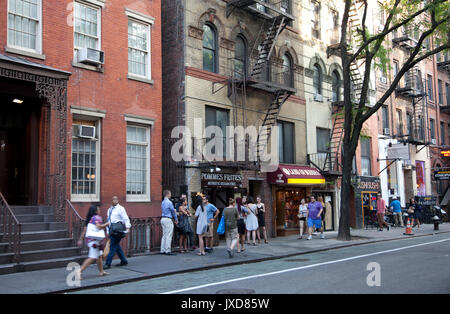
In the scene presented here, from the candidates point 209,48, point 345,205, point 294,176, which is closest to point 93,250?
point 209,48

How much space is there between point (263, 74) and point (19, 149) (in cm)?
1106

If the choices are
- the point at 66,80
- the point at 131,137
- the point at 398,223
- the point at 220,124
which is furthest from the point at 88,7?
the point at 398,223

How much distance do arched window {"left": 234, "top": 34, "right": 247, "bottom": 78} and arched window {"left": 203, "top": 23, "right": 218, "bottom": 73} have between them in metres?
1.02

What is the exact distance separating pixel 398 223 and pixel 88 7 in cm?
2155

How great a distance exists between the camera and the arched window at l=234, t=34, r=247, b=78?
19.9 meters

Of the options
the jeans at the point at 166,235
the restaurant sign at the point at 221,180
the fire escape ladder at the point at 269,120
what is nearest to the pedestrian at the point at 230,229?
the jeans at the point at 166,235

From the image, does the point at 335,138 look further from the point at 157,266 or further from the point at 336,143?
the point at 157,266

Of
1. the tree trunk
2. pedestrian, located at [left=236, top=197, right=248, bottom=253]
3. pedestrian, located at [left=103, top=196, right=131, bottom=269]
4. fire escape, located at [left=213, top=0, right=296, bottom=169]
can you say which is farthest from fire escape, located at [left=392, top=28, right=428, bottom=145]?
pedestrian, located at [left=103, top=196, right=131, bottom=269]

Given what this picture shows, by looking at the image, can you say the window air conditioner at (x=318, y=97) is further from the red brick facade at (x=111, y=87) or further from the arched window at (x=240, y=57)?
the red brick facade at (x=111, y=87)

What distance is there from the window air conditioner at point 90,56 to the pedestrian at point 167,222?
4.69m

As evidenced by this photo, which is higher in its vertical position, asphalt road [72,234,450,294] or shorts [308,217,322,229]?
shorts [308,217,322,229]

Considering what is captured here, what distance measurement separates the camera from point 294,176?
20.7m

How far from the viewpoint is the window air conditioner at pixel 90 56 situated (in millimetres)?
14195

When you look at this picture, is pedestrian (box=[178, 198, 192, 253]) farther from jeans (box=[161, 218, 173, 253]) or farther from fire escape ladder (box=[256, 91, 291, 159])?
fire escape ladder (box=[256, 91, 291, 159])
